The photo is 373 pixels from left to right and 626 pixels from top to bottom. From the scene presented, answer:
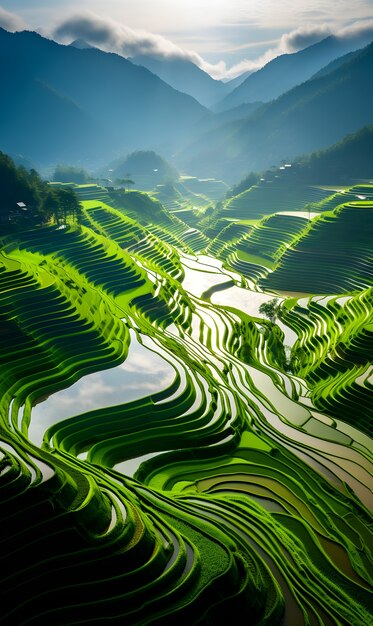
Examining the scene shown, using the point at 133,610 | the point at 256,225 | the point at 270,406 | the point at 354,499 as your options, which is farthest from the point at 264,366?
the point at 256,225

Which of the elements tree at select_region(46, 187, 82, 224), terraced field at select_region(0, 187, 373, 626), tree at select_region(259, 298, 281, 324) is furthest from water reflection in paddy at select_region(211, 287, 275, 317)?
tree at select_region(46, 187, 82, 224)

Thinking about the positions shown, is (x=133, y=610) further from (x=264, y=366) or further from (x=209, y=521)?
(x=264, y=366)

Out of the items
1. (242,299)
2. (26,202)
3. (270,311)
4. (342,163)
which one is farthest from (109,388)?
(342,163)

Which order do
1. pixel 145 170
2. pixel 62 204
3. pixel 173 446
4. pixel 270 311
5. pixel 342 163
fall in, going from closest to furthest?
pixel 173 446, pixel 270 311, pixel 62 204, pixel 342 163, pixel 145 170

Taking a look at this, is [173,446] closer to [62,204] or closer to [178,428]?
[178,428]

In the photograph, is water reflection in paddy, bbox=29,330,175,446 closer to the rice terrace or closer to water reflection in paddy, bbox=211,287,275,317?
the rice terrace

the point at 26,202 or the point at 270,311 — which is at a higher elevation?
the point at 26,202
